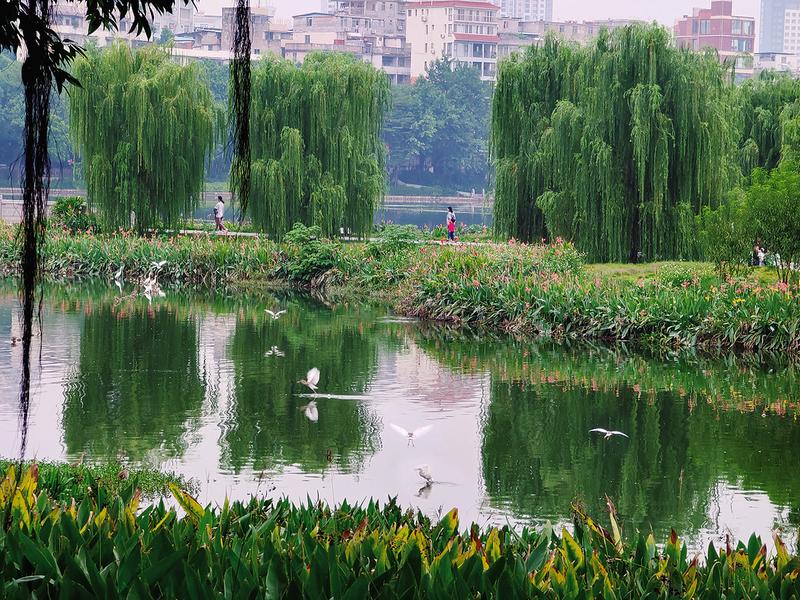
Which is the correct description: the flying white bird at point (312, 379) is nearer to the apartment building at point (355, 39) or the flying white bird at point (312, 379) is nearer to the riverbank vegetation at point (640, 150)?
the riverbank vegetation at point (640, 150)

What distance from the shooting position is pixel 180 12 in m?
130

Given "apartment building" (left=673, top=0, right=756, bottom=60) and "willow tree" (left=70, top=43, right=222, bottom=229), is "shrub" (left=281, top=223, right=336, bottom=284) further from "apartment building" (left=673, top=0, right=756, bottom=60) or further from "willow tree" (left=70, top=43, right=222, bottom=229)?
"apartment building" (left=673, top=0, right=756, bottom=60)

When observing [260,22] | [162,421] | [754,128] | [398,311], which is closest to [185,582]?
[162,421]

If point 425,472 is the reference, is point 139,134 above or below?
above

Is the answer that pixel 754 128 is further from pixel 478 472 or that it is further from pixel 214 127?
pixel 478 472

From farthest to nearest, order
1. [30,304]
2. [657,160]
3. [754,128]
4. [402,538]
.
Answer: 1. [754,128]
2. [657,160]
3. [402,538]
4. [30,304]

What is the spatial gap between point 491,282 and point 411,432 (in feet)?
Answer: 37.2

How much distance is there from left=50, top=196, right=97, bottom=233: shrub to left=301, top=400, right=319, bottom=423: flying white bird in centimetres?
2080

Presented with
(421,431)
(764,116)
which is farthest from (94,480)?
(764,116)

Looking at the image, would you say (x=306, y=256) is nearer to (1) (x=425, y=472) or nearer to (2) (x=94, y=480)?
(1) (x=425, y=472)

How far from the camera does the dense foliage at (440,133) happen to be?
83312 millimetres

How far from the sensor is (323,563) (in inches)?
182

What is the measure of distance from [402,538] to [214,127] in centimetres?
3161

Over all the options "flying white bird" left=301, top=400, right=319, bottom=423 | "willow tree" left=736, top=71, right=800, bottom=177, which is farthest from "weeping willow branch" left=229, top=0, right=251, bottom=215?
"willow tree" left=736, top=71, right=800, bottom=177
